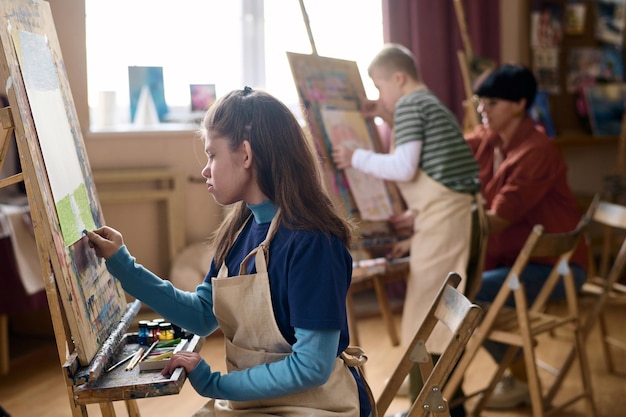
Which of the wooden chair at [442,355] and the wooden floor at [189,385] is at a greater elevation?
the wooden chair at [442,355]

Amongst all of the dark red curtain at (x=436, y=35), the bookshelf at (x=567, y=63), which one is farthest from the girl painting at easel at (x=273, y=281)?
the bookshelf at (x=567, y=63)

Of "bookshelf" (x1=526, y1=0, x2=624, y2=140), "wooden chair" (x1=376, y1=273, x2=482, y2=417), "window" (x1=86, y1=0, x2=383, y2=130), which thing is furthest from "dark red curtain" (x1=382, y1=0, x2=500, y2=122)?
"wooden chair" (x1=376, y1=273, x2=482, y2=417)

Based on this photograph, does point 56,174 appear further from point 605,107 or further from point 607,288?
point 605,107

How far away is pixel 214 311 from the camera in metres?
1.55

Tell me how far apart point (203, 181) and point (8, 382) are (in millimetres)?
1311

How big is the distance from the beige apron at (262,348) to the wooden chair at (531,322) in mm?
1142

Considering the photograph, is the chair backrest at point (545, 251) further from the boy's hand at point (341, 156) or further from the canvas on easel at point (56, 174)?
the canvas on easel at point (56, 174)

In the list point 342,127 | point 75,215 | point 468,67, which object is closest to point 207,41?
point 468,67

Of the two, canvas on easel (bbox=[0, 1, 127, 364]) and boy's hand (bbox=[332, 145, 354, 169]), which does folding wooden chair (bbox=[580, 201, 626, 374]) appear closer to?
boy's hand (bbox=[332, 145, 354, 169])

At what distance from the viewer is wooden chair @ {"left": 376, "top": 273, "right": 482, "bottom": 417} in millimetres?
1544

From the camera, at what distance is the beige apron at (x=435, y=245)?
2.76 metres

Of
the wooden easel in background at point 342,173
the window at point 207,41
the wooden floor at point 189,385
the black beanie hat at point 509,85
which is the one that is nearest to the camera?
the wooden easel in background at point 342,173

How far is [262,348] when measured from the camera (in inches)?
59.0

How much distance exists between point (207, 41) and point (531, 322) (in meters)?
2.34
